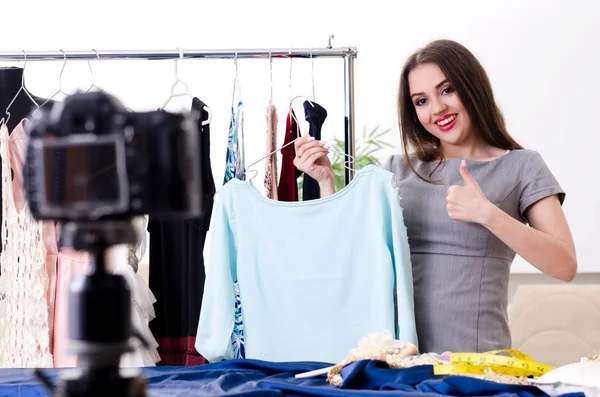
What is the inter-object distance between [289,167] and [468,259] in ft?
2.24

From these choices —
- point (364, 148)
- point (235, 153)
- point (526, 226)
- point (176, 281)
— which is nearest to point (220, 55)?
point (235, 153)

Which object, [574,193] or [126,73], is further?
[126,73]

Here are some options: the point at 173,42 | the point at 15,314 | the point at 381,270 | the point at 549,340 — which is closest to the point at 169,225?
the point at 15,314

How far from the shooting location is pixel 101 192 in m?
0.48

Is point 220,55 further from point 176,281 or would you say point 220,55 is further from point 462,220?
point 462,220

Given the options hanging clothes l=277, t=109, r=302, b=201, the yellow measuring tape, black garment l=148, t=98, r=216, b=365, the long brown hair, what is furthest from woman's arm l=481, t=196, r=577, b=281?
black garment l=148, t=98, r=216, b=365

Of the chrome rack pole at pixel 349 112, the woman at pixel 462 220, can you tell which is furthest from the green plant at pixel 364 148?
the woman at pixel 462 220

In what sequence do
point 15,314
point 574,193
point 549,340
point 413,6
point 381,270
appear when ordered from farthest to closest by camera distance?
1. point 413,6
2. point 574,193
3. point 549,340
4. point 15,314
5. point 381,270

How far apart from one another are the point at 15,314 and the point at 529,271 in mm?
2680

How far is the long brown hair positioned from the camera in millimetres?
1979

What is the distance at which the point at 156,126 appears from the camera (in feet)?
1.63

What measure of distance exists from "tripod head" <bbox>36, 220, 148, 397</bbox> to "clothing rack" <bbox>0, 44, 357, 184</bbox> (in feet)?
6.04

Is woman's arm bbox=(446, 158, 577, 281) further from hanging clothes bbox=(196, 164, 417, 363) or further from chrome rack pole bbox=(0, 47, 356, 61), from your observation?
chrome rack pole bbox=(0, 47, 356, 61)

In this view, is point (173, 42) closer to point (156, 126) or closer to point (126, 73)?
point (126, 73)
